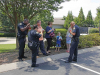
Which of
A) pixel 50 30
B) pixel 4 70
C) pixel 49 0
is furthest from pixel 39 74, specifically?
pixel 49 0

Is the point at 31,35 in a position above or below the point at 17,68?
above

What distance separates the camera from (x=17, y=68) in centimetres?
437

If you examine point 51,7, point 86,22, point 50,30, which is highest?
point 86,22

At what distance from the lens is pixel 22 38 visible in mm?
5137

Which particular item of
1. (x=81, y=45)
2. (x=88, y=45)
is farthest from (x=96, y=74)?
(x=88, y=45)

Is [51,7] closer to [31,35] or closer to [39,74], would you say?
[31,35]

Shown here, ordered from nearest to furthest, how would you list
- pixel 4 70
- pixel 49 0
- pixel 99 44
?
pixel 4 70 < pixel 49 0 < pixel 99 44

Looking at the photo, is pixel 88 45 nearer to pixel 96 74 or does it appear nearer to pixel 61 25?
pixel 96 74

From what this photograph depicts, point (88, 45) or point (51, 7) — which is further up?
point (51, 7)

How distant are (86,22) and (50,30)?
1749 inches

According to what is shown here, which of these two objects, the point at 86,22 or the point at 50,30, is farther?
the point at 86,22

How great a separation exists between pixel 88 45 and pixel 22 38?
20.5 ft

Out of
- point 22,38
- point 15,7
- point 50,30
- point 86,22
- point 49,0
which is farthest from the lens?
point 86,22

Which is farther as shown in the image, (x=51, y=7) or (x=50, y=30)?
(x=51, y=7)
